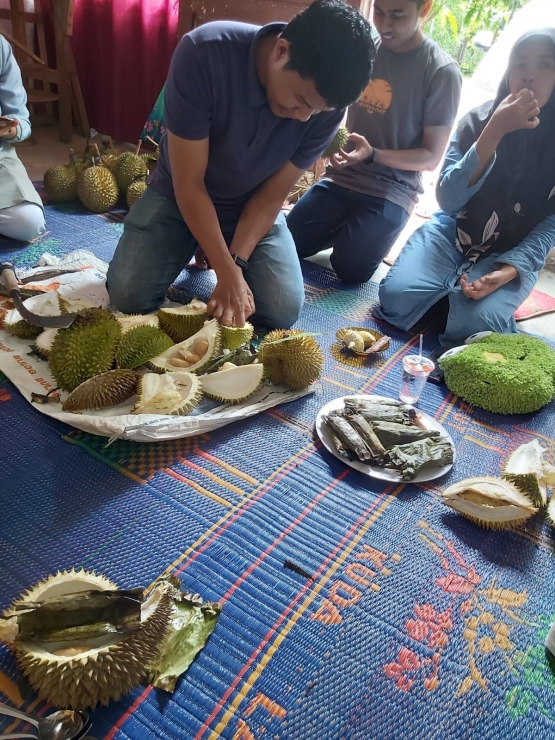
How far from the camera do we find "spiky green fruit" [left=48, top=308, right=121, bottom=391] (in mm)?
1405

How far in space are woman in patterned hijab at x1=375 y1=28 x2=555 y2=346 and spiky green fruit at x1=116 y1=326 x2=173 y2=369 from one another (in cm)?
105

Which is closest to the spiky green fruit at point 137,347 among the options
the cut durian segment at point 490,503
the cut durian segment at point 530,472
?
the cut durian segment at point 490,503

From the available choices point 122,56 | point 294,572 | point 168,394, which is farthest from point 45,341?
point 122,56

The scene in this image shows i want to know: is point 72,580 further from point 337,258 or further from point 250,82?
point 337,258

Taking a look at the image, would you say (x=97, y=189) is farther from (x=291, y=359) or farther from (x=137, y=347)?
(x=291, y=359)

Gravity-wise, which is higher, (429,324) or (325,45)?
(325,45)

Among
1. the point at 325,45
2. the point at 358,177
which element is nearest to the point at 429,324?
the point at 358,177

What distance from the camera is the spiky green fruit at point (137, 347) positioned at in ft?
4.91

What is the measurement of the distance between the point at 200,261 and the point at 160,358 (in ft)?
3.05

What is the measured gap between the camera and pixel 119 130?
4.30 meters

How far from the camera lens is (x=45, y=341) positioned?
1.58 m

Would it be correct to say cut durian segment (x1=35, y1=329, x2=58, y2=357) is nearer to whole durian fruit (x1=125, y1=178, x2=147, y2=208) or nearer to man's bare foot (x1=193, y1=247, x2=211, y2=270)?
man's bare foot (x1=193, y1=247, x2=211, y2=270)

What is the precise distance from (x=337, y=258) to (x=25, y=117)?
166 centimetres

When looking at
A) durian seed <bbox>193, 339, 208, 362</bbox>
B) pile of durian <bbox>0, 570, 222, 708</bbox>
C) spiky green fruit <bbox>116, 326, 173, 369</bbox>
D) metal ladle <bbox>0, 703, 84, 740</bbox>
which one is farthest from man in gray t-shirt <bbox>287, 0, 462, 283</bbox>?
metal ladle <bbox>0, 703, 84, 740</bbox>
